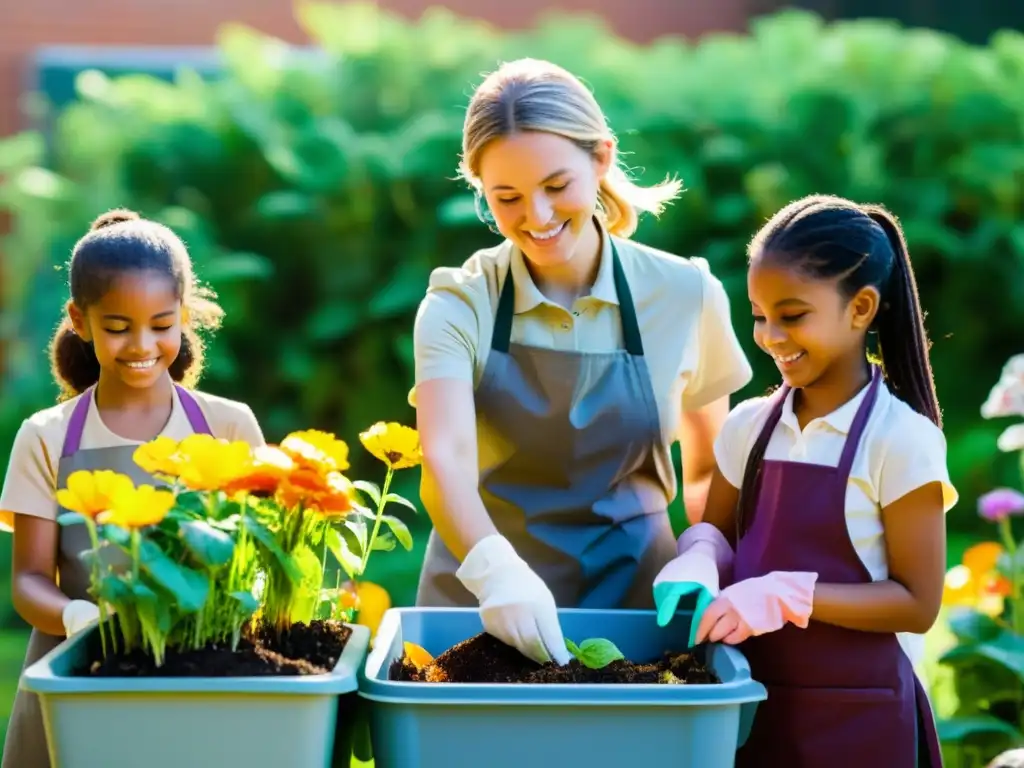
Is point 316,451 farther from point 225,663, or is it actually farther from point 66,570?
point 66,570

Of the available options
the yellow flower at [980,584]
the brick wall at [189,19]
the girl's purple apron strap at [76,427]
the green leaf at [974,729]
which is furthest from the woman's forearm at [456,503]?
the brick wall at [189,19]

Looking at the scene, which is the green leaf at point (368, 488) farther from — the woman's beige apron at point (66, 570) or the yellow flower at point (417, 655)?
the woman's beige apron at point (66, 570)

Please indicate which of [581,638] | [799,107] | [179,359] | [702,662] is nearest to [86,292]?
[179,359]

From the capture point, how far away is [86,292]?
1.92 meters

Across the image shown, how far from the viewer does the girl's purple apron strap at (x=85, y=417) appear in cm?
191

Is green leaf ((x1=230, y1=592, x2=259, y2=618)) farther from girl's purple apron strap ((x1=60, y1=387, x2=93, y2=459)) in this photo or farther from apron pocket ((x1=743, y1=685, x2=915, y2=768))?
apron pocket ((x1=743, y1=685, x2=915, y2=768))

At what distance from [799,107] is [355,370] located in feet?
6.17

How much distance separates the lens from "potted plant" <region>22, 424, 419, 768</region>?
1.35 m

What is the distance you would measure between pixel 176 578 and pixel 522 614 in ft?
1.44

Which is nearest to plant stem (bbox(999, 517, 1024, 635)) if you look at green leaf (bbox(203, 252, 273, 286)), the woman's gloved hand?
the woman's gloved hand

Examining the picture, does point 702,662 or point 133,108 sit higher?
point 133,108

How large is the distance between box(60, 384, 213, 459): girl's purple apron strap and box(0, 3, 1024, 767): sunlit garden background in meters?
2.74

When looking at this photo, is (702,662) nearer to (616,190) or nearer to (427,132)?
(616,190)

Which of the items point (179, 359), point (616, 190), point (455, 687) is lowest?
point (455, 687)
